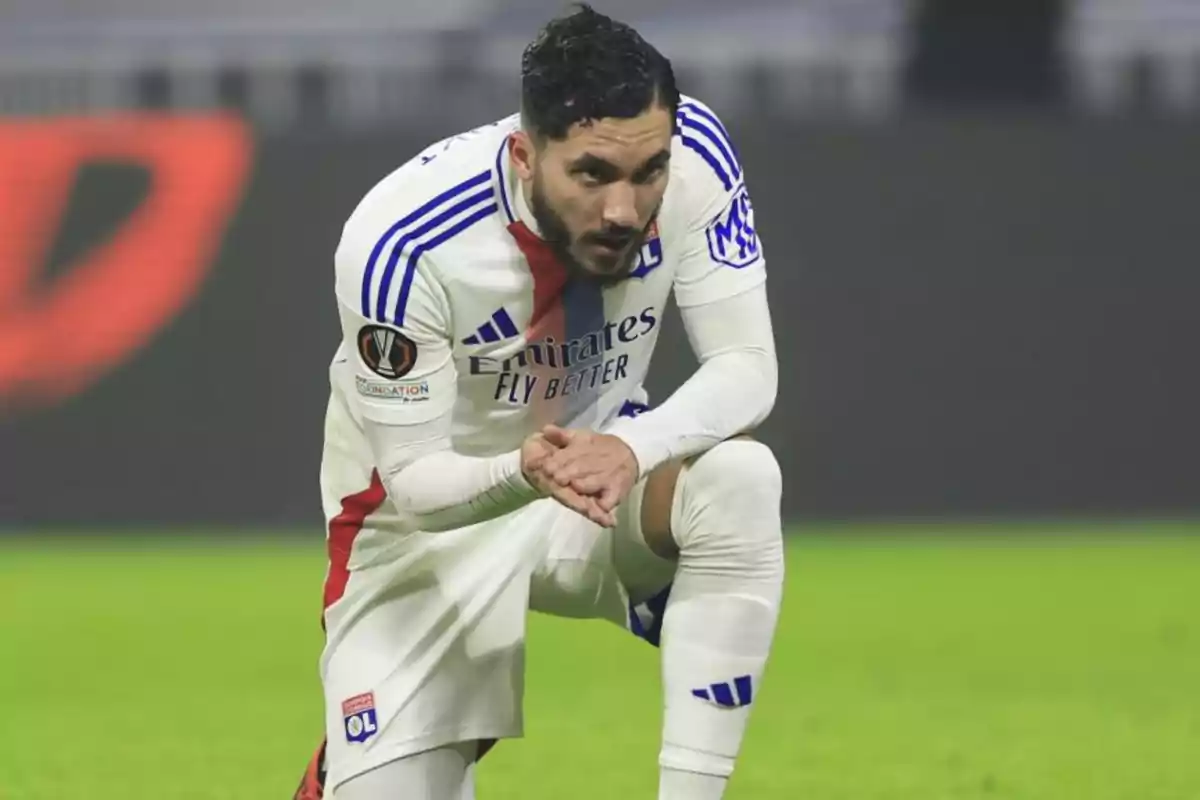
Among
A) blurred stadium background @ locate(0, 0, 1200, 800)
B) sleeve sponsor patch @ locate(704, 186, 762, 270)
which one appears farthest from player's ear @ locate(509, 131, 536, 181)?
blurred stadium background @ locate(0, 0, 1200, 800)

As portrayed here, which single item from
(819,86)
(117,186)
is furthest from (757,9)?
(117,186)

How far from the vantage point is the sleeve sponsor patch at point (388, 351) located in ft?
12.5

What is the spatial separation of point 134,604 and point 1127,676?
12.9 feet

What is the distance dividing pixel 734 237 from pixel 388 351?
0.66m

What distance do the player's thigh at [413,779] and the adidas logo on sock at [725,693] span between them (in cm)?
68

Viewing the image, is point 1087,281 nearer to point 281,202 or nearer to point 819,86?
point 819,86

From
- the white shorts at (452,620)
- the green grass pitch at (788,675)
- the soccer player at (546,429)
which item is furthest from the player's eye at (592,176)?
the green grass pitch at (788,675)

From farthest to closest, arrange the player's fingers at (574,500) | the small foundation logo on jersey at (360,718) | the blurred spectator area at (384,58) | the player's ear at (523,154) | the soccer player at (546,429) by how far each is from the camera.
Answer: the blurred spectator area at (384,58) → the small foundation logo on jersey at (360,718) → the player's ear at (523,154) → the soccer player at (546,429) → the player's fingers at (574,500)

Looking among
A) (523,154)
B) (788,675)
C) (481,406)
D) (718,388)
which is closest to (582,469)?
(718,388)

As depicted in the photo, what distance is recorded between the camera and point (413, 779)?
13.9 feet

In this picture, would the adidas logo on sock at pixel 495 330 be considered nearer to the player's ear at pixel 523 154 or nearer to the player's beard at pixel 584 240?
the player's beard at pixel 584 240

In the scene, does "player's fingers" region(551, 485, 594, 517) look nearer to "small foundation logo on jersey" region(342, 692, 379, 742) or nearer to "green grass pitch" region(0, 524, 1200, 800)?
"small foundation logo on jersey" region(342, 692, 379, 742)

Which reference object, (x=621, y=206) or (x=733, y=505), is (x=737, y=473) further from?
(x=621, y=206)

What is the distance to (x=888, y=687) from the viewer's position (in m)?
6.61
